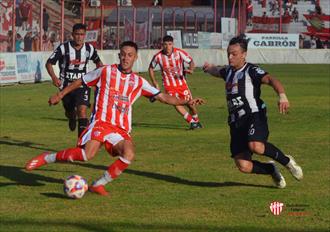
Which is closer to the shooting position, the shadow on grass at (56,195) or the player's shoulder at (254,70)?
the shadow on grass at (56,195)

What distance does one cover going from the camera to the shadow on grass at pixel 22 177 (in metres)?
11.7

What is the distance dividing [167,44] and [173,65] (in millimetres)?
741

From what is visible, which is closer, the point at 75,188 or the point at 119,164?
the point at 75,188

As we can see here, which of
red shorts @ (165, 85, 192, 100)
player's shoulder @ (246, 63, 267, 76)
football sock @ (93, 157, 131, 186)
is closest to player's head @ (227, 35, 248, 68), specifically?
player's shoulder @ (246, 63, 267, 76)

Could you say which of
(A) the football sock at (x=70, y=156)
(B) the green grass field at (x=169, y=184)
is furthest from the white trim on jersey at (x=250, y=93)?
(A) the football sock at (x=70, y=156)

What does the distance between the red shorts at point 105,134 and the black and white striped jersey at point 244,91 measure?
1.53m

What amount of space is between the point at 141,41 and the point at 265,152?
122 ft

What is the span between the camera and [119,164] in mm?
10719

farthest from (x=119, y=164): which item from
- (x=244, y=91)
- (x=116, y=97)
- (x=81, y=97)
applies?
(x=81, y=97)

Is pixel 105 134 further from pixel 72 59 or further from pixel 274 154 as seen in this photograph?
pixel 72 59

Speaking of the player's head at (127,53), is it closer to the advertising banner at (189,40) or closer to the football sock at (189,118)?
the football sock at (189,118)

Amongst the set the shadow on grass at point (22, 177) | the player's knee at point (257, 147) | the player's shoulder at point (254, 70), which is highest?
the player's shoulder at point (254, 70)

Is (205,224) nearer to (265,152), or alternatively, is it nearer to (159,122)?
(265,152)

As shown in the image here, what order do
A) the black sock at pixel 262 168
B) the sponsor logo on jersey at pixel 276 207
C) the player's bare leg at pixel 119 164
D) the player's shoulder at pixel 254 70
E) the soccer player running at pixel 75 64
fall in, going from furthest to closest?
the soccer player running at pixel 75 64 < the black sock at pixel 262 168 < the player's shoulder at pixel 254 70 < the player's bare leg at pixel 119 164 < the sponsor logo on jersey at pixel 276 207
